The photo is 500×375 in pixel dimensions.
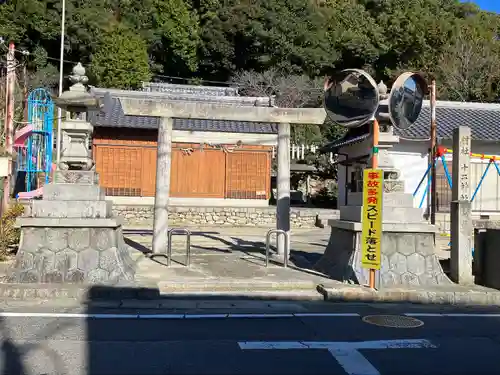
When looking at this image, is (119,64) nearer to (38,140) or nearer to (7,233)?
(38,140)

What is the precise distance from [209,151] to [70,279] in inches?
585

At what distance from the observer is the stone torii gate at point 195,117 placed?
36.1 feet

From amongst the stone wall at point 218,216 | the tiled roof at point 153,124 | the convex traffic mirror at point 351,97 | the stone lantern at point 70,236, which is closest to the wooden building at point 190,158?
the tiled roof at point 153,124

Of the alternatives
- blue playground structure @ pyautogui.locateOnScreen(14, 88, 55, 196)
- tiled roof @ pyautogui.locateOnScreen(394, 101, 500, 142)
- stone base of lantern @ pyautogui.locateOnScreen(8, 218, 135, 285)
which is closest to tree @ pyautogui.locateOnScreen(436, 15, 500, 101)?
tiled roof @ pyautogui.locateOnScreen(394, 101, 500, 142)

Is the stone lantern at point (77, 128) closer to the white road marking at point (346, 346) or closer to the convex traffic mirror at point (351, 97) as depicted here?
the convex traffic mirror at point (351, 97)

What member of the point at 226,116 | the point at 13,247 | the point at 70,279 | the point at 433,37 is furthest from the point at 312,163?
the point at 70,279

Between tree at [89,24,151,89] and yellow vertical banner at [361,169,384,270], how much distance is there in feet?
97.6

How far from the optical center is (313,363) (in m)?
4.62

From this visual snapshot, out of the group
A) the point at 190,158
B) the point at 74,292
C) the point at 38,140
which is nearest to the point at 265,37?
the point at 190,158

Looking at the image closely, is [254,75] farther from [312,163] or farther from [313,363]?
[313,363]

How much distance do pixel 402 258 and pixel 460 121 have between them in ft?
49.3

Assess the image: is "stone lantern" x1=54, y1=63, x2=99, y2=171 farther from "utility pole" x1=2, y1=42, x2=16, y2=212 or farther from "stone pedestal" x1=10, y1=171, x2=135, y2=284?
"utility pole" x1=2, y1=42, x2=16, y2=212

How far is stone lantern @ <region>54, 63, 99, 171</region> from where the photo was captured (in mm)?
8617

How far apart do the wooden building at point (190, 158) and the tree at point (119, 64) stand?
12495 millimetres
